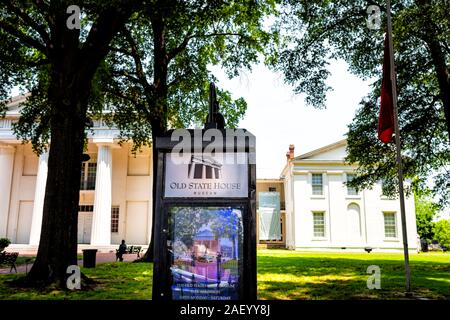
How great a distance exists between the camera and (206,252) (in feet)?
17.4

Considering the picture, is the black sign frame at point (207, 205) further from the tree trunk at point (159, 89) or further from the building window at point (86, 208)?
the building window at point (86, 208)

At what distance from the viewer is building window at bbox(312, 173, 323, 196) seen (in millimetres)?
46000

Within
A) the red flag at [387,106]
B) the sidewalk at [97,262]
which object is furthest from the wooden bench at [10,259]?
the red flag at [387,106]

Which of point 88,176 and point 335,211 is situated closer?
point 88,176

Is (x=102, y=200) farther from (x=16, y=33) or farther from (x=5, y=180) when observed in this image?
(x=16, y=33)

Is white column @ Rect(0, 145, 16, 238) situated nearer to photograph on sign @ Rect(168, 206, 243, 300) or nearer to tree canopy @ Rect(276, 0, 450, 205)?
tree canopy @ Rect(276, 0, 450, 205)

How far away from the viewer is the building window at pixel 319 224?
44969 mm

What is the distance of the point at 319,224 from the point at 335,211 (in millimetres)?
2218

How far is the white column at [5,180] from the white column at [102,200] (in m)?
9.63

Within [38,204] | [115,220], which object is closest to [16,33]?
[38,204]

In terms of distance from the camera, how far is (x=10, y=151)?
4084 cm

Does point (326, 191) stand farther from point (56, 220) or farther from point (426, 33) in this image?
point (56, 220)

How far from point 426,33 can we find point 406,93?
16.7 ft

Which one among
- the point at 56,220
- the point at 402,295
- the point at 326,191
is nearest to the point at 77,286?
the point at 56,220
